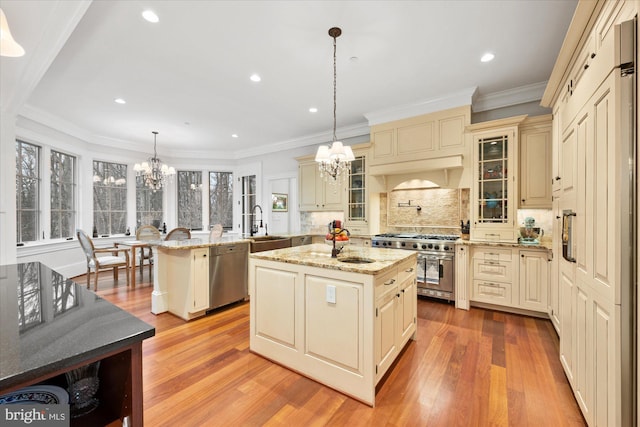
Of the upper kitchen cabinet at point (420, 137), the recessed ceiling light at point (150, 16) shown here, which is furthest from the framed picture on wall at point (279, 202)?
the recessed ceiling light at point (150, 16)

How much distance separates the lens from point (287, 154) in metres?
6.38

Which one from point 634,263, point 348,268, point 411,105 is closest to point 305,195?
point 411,105

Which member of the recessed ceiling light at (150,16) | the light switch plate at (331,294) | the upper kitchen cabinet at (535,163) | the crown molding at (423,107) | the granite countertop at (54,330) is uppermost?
the recessed ceiling light at (150,16)

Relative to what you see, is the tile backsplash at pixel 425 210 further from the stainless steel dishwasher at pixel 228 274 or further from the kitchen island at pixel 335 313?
the stainless steel dishwasher at pixel 228 274

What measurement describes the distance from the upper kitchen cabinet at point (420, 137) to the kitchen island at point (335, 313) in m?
2.09

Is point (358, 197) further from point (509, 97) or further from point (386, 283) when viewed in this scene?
point (386, 283)

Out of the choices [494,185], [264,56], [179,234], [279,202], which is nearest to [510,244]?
[494,185]

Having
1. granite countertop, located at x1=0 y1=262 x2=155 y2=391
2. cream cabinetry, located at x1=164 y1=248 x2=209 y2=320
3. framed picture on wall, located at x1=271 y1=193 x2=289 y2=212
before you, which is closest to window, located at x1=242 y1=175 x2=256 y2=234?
framed picture on wall, located at x1=271 y1=193 x2=289 y2=212

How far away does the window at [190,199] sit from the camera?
720 cm

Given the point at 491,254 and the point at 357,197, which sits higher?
the point at 357,197

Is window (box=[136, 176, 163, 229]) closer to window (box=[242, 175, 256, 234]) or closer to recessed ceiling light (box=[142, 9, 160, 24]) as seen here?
window (box=[242, 175, 256, 234])

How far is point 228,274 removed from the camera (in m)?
3.67

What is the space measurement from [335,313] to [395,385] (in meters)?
0.72

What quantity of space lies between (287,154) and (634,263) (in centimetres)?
584
